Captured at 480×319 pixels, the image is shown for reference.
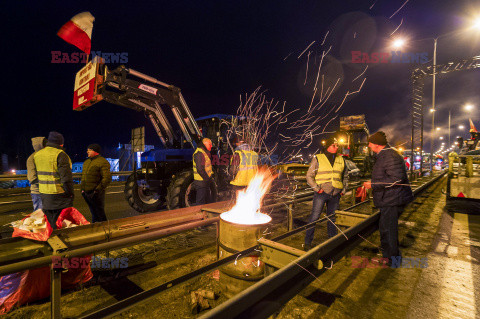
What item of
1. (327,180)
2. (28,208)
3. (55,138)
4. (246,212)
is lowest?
(28,208)

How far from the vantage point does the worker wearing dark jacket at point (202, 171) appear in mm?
5012

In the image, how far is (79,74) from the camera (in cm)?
586

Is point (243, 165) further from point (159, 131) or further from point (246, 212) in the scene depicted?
point (159, 131)

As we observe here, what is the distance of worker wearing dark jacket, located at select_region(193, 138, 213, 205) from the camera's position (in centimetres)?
501

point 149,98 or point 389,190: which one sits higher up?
point 149,98

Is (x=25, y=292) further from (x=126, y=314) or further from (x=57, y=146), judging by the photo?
(x=57, y=146)

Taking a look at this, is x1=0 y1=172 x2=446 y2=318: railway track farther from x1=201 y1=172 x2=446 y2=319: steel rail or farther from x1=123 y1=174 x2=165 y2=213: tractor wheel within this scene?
x1=123 y1=174 x2=165 y2=213: tractor wheel

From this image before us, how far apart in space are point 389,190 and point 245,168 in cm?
274

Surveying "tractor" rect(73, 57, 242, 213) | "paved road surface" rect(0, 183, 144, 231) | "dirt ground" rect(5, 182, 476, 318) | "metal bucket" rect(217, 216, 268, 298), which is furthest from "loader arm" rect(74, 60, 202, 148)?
"metal bucket" rect(217, 216, 268, 298)

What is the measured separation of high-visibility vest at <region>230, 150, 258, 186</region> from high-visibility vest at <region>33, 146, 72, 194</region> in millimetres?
3279

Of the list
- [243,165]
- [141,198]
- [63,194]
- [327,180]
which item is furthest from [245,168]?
[141,198]

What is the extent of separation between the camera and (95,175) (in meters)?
4.50

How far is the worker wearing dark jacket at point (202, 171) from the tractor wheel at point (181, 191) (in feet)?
1.60

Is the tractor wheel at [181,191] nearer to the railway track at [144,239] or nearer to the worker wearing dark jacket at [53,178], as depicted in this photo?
the railway track at [144,239]
